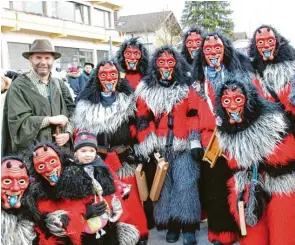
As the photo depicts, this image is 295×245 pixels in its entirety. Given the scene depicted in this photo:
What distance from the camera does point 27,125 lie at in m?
3.28

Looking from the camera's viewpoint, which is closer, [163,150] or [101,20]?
[163,150]

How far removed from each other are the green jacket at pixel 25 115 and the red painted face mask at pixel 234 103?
146 cm

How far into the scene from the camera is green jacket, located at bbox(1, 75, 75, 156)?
3.29 meters

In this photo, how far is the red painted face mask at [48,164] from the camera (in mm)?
2680

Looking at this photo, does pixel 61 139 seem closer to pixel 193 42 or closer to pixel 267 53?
pixel 193 42

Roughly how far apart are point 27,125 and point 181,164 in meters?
1.38

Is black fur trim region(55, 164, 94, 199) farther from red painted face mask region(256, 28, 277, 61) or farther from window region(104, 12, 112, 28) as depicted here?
window region(104, 12, 112, 28)

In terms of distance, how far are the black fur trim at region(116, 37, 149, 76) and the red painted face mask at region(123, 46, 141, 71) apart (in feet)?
0.15

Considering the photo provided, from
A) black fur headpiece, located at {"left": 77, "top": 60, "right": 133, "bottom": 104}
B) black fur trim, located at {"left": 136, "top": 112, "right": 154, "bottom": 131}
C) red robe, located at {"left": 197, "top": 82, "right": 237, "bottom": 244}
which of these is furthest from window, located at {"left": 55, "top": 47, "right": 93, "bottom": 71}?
red robe, located at {"left": 197, "top": 82, "right": 237, "bottom": 244}

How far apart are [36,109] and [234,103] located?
1661mm

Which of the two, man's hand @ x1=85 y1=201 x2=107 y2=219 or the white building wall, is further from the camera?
the white building wall

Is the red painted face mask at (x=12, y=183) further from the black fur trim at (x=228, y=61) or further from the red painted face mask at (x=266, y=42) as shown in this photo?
the red painted face mask at (x=266, y=42)

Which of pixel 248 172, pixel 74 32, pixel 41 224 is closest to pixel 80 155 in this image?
pixel 41 224

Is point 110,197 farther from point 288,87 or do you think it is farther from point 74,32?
point 74,32
